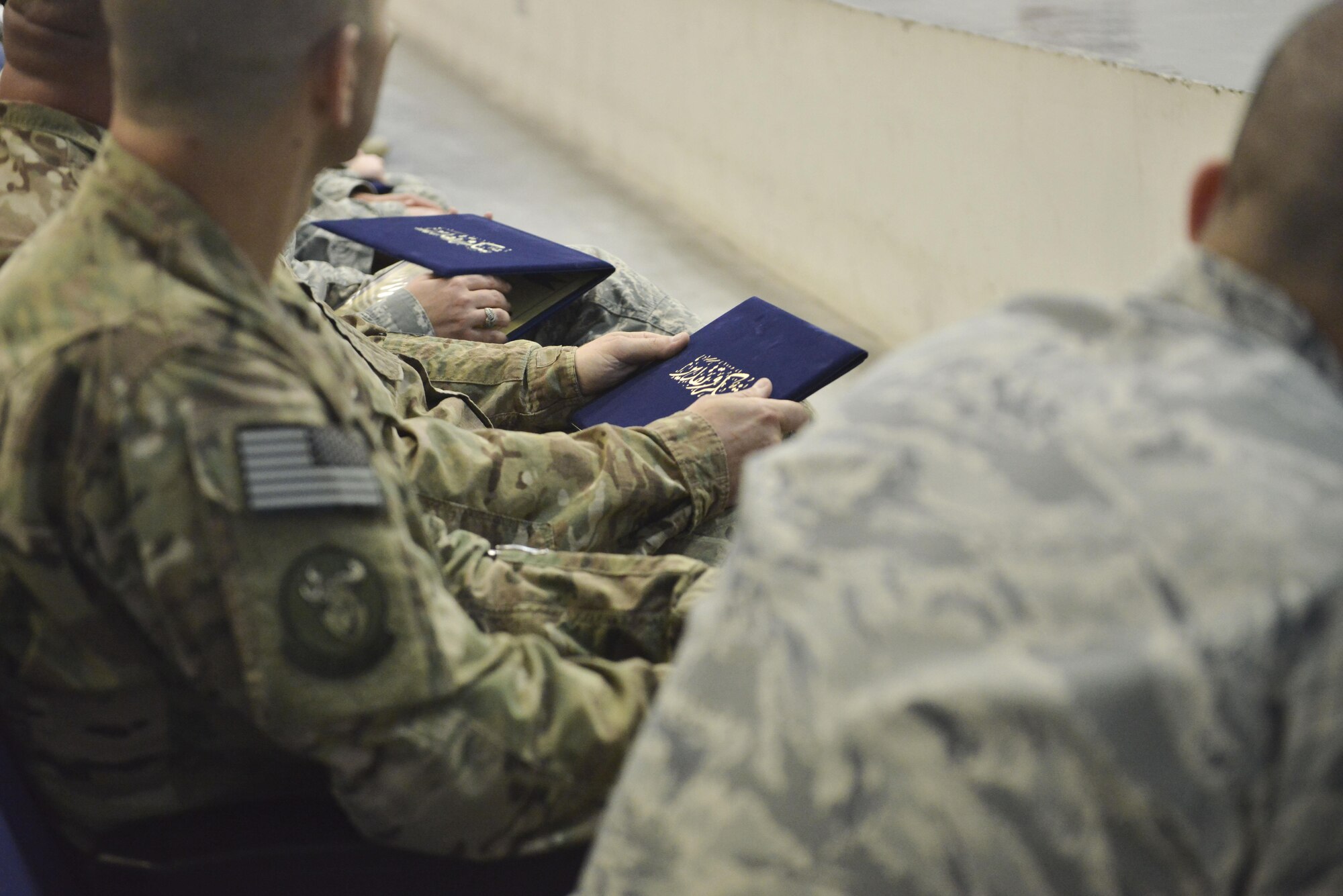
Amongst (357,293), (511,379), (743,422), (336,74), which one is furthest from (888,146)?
(336,74)

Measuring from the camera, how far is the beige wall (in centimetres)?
211

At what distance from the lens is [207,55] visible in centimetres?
78

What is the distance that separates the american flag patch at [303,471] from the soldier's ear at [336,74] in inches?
9.0

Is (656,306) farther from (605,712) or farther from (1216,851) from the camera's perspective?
(1216,851)

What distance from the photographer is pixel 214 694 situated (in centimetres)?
→ 79

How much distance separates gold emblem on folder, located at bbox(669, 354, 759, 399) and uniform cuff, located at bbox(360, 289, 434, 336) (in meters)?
0.43

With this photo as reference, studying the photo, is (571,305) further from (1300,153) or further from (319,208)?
(1300,153)

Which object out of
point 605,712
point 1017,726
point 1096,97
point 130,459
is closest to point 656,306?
point 1096,97

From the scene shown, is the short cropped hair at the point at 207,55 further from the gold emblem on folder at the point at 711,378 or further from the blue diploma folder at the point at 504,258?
the blue diploma folder at the point at 504,258

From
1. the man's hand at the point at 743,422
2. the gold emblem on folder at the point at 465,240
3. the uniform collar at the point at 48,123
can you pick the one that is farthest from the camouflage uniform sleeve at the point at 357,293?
the man's hand at the point at 743,422

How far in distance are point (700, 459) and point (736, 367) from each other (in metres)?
0.26

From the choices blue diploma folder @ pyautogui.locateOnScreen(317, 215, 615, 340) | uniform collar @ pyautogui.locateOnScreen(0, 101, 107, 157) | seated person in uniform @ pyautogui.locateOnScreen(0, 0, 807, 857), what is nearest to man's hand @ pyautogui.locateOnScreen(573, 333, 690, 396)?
blue diploma folder @ pyautogui.locateOnScreen(317, 215, 615, 340)

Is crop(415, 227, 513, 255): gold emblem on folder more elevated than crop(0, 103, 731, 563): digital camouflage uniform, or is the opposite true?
crop(0, 103, 731, 563): digital camouflage uniform

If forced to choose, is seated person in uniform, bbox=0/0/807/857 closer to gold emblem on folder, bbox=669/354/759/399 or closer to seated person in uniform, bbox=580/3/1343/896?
seated person in uniform, bbox=580/3/1343/896
